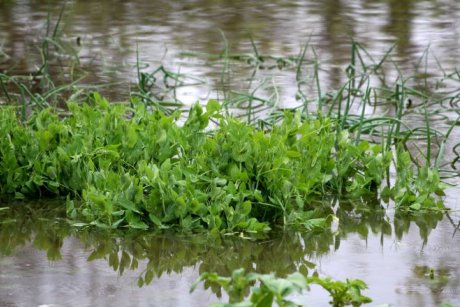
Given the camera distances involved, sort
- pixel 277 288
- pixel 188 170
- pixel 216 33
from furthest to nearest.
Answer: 1. pixel 216 33
2. pixel 188 170
3. pixel 277 288

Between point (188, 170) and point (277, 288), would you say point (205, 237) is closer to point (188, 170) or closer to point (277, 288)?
point (188, 170)

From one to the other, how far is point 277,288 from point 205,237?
1.39 meters

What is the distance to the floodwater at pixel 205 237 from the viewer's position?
3.93m

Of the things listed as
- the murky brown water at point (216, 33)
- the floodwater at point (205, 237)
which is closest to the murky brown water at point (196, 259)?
the floodwater at point (205, 237)

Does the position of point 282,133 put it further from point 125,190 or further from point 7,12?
point 7,12

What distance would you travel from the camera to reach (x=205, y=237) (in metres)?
4.47

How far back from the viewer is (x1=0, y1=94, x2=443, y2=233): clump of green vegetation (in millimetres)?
4520

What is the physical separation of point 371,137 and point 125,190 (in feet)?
6.27

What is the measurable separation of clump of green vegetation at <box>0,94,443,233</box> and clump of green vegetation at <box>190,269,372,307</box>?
66cm

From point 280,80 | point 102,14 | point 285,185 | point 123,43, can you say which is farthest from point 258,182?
point 102,14

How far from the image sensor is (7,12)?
1005 centimetres

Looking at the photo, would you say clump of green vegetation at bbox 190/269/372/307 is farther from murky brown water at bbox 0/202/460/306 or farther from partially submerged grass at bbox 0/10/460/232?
partially submerged grass at bbox 0/10/460/232

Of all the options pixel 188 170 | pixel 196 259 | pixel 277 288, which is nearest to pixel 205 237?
pixel 196 259

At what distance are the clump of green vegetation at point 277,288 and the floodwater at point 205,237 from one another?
0.10 m
